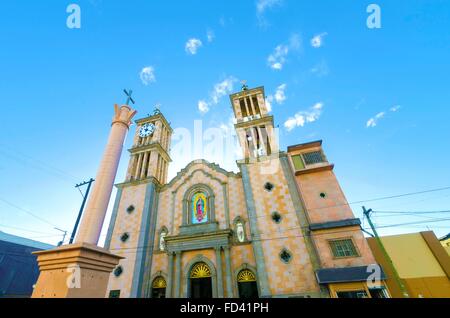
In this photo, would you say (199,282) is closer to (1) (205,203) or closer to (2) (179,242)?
(2) (179,242)

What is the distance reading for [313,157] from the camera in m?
19.8

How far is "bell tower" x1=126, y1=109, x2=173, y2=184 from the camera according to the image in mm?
24594

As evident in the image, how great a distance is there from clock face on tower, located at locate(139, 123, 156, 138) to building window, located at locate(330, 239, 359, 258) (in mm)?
23642

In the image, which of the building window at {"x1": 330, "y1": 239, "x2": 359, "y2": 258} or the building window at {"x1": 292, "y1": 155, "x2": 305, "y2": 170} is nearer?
the building window at {"x1": 330, "y1": 239, "x2": 359, "y2": 258}

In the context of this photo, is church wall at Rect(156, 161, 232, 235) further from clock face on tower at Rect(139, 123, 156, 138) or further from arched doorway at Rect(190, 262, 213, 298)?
clock face on tower at Rect(139, 123, 156, 138)

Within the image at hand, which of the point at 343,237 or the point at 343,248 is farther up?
the point at 343,237

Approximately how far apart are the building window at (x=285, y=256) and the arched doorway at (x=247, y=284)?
274 centimetres

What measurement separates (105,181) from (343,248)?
630 inches

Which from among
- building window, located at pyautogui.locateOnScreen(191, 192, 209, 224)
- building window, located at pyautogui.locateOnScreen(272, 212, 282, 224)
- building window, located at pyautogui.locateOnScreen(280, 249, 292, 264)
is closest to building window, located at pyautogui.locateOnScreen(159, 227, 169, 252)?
building window, located at pyautogui.locateOnScreen(191, 192, 209, 224)

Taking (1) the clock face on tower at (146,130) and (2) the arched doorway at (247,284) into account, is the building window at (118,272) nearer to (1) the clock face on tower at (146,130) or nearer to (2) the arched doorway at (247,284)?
(2) the arched doorway at (247,284)

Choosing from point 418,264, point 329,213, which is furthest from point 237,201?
point 418,264

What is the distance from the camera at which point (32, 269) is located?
117 feet

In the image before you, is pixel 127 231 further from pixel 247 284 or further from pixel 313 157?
pixel 313 157
